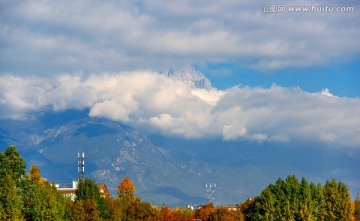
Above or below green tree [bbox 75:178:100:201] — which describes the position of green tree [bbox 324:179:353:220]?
below

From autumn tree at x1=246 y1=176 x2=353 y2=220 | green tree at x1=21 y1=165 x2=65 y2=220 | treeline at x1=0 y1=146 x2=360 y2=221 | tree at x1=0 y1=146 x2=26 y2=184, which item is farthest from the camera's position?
autumn tree at x1=246 y1=176 x2=353 y2=220

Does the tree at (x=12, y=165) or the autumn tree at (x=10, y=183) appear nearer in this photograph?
the autumn tree at (x=10, y=183)

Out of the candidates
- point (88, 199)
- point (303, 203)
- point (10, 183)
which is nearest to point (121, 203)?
point (88, 199)

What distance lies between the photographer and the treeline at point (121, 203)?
313 feet

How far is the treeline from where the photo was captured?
95.5 m

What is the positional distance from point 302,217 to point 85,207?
33025 mm

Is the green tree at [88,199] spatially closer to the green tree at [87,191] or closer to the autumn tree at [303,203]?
the green tree at [87,191]

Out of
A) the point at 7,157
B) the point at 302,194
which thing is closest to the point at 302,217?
the point at 302,194

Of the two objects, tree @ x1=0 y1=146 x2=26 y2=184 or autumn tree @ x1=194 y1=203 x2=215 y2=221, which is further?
autumn tree @ x1=194 y1=203 x2=215 y2=221

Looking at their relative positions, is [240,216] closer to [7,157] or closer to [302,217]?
[302,217]

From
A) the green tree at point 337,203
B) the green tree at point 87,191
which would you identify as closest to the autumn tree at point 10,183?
the green tree at point 87,191

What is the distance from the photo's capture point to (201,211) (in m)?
137

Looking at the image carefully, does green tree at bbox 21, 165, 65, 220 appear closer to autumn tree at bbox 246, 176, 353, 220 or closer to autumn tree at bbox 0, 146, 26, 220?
autumn tree at bbox 0, 146, 26, 220

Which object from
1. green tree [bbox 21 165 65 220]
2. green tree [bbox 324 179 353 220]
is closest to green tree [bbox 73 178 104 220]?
green tree [bbox 21 165 65 220]
